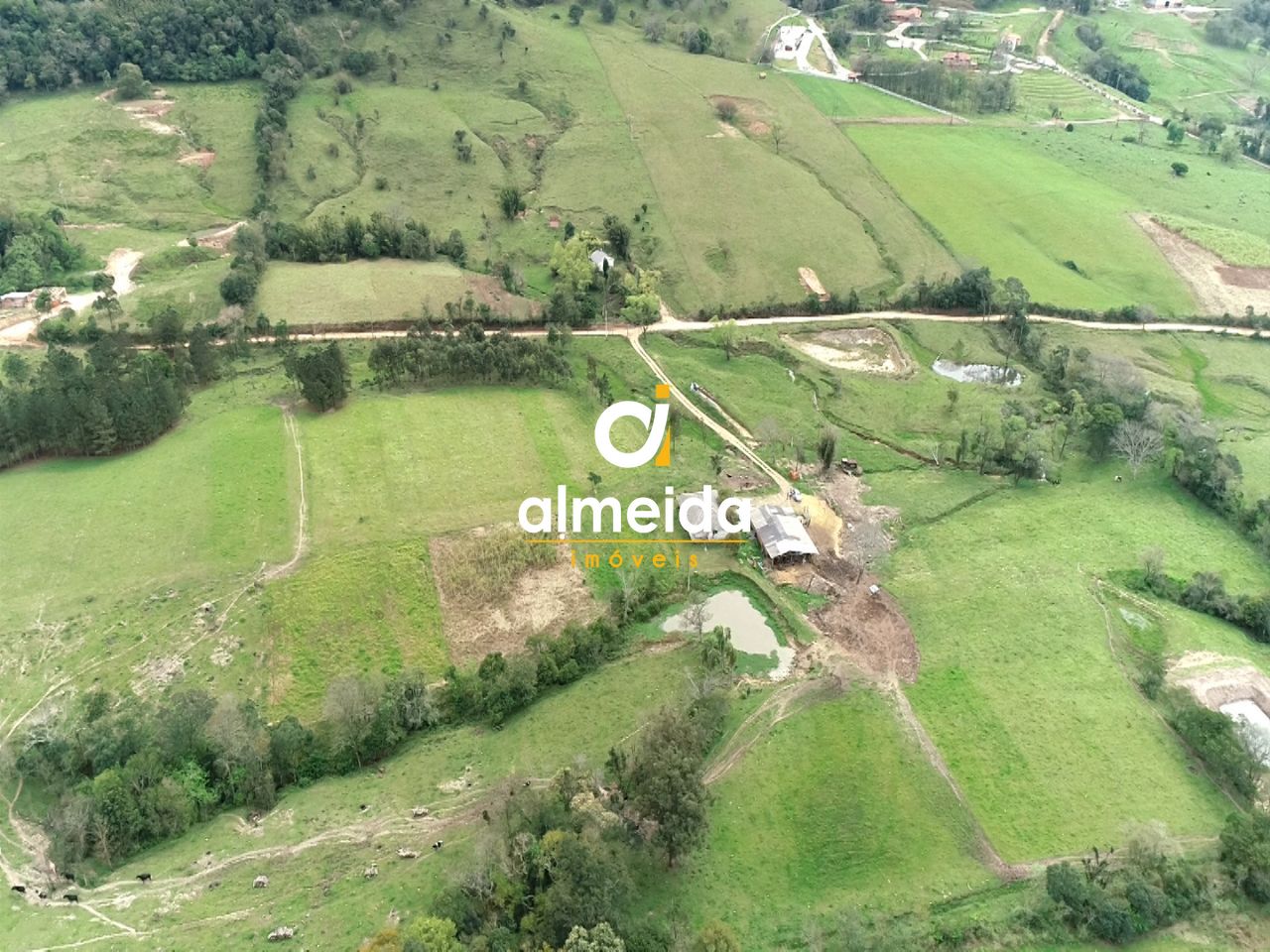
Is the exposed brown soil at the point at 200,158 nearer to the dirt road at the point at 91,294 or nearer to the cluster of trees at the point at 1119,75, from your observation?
the dirt road at the point at 91,294

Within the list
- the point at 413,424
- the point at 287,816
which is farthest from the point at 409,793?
the point at 413,424

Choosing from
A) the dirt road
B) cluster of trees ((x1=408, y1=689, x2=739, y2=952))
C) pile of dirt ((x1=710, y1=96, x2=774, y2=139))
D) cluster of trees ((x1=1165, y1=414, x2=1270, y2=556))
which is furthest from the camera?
pile of dirt ((x1=710, y1=96, x2=774, y2=139))

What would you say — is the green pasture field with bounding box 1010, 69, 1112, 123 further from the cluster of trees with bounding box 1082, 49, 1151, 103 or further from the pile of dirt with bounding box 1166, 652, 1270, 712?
the pile of dirt with bounding box 1166, 652, 1270, 712

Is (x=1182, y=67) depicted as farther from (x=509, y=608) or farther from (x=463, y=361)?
(x=509, y=608)

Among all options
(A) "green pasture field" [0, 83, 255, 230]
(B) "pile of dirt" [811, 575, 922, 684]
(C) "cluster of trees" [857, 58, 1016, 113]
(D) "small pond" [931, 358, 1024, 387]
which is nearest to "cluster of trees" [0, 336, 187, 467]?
(A) "green pasture field" [0, 83, 255, 230]

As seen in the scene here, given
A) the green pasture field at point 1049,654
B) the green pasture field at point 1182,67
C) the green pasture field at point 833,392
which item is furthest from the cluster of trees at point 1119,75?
the green pasture field at point 1049,654

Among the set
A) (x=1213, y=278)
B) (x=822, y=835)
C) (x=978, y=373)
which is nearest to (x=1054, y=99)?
(x=1213, y=278)
